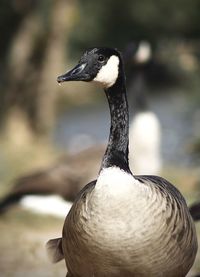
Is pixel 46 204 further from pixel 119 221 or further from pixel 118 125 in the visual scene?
pixel 119 221

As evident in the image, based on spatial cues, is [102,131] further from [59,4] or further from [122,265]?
[122,265]

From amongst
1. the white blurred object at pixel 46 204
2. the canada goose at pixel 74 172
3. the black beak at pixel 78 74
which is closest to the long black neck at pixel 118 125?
the black beak at pixel 78 74

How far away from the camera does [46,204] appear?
8.82m

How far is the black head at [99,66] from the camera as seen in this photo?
4371 millimetres

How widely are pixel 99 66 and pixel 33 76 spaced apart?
9.16 m

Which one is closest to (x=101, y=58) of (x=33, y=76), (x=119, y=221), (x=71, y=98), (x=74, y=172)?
(x=119, y=221)

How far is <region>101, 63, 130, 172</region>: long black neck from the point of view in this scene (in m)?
4.54

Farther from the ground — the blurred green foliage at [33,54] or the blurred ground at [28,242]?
the blurred green foliage at [33,54]

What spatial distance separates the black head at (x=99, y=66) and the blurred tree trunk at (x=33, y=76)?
325 inches

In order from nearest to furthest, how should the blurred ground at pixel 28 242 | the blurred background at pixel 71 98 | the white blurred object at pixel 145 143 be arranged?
the blurred ground at pixel 28 242, the blurred background at pixel 71 98, the white blurred object at pixel 145 143

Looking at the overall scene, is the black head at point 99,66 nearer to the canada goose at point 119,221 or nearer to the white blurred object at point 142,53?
the canada goose at point 119,221

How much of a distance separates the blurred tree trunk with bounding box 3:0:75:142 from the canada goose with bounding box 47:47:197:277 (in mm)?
8321

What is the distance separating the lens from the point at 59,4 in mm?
12531

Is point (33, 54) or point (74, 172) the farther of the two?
point (33, 54)
